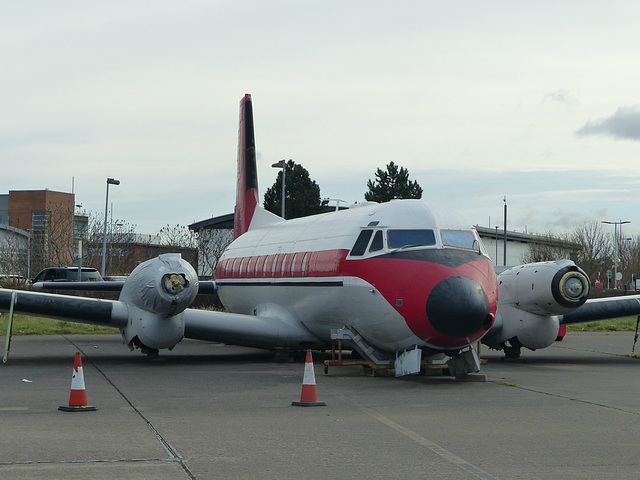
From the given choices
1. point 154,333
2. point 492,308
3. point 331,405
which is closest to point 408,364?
point 492,308

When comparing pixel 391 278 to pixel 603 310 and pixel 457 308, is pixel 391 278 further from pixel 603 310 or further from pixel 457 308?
pixel 603 310

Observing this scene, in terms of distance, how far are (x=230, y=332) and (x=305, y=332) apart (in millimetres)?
1567

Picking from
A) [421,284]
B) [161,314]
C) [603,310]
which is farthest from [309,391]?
[603,310]

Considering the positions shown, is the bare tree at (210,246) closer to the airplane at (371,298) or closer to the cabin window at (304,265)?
the airplane at (371,298)

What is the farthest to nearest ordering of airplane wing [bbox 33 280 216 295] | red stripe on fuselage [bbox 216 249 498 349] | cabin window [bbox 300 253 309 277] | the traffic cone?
airplane wing [bbox 33 280 216 295] < cabin window [bbox 300 253 309 277] < red stripe on fuselage [bbox 216 249 498 349] < the traffic cone

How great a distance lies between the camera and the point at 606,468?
24.9ft

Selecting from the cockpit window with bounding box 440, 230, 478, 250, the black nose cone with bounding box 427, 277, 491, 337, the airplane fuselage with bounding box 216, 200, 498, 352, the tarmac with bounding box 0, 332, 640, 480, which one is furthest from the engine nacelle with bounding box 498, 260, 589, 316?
the black nose cone with bounding box 427, 277, 491, 337

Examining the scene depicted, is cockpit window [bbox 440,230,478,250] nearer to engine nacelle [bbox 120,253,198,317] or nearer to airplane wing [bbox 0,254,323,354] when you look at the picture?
airplane wing [bbox 0,254,323,354]

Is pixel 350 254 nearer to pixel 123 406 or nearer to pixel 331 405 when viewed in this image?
pixel 331 405

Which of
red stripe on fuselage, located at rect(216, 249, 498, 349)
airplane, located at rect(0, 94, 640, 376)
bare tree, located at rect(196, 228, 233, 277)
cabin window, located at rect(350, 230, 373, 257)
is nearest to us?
red stripe on fuselage, located at rect(216, 249, 498, 349)

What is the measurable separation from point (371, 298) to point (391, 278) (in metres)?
0.58

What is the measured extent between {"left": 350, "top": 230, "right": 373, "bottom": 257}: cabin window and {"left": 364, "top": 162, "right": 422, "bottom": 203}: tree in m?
57.9

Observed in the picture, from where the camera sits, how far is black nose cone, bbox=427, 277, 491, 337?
13398mm

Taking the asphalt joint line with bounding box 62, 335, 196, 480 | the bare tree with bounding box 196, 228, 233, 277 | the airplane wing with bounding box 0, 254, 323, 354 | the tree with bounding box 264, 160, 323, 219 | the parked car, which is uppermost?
the tree with bounding box 264, 160, 323, 219
